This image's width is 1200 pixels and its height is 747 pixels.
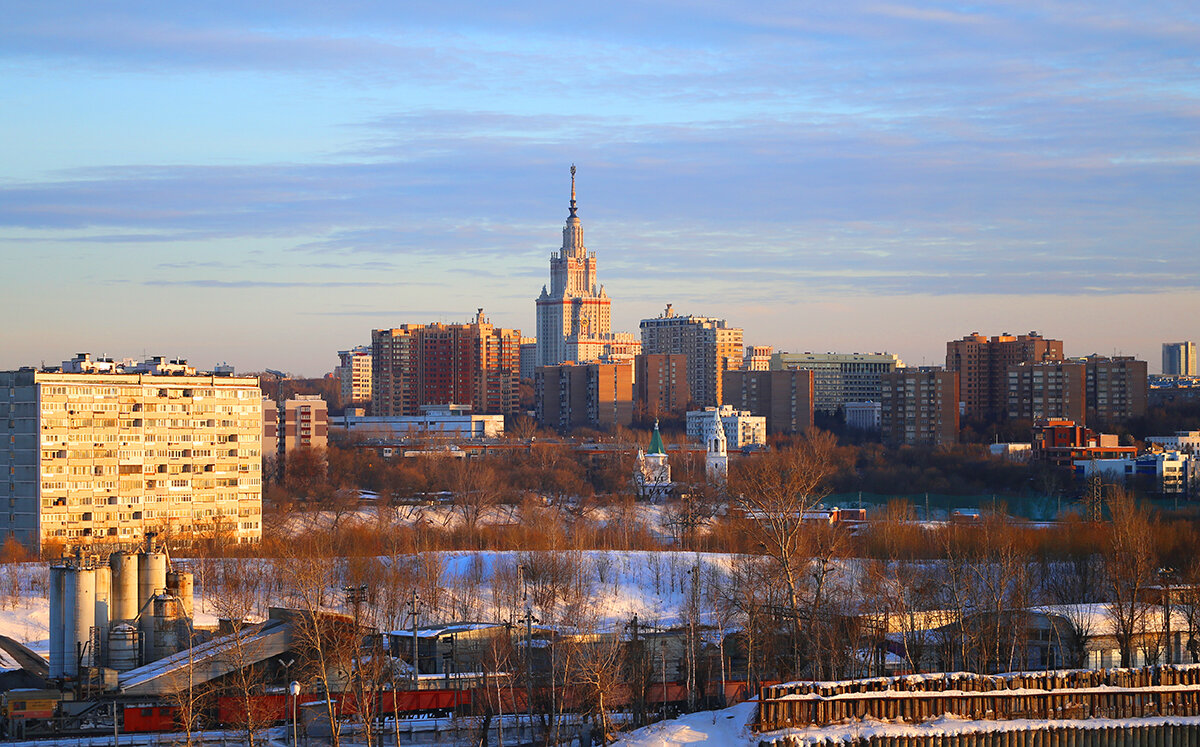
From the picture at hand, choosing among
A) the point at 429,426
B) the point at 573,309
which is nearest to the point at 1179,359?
the point at 573,309

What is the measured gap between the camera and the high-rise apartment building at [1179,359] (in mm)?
187325

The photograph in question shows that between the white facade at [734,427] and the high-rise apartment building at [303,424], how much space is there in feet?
91.3

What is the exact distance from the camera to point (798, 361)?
130750mm

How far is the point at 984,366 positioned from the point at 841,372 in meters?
29.5

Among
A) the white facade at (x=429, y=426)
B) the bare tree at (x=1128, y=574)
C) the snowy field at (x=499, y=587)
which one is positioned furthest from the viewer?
the white facade at (x=429, y=426)

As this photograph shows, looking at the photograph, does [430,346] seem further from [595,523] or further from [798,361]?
[595,523]

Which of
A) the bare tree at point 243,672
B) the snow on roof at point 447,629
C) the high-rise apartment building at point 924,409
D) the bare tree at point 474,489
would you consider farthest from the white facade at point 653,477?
the snow on roof at point 447,629

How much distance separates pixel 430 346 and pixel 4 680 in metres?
103

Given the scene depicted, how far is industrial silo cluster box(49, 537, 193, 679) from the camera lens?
2316 cm

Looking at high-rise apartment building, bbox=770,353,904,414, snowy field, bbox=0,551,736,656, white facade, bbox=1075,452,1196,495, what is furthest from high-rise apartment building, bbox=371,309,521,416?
snowy field, bbox=0,551,736,656

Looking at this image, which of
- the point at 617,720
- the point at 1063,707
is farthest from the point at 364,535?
the point at 1063,707

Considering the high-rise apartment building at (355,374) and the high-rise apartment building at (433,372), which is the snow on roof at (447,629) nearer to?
the high-rise apartment building at (433,372)

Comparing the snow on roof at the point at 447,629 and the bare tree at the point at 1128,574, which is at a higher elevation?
the bare tree at the point at 1128,574

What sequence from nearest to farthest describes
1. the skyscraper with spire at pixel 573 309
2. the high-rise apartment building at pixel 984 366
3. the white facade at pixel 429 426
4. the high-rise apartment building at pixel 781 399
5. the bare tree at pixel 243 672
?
the bare tree at pixel 243 672 → the high-rise apartment building at pixel 984 366 → the white facade at pixel 429 426 → the high-rise apartment building at pixel 781 399 → the skyscraper with spire at pixel 573 309
